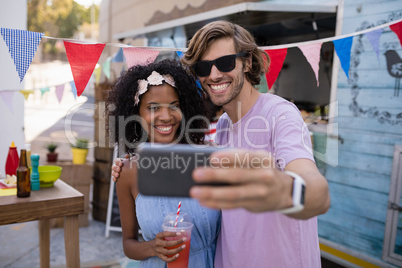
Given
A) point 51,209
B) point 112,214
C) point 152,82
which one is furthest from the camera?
point 112,214

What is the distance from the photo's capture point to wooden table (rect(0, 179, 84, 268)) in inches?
94.3

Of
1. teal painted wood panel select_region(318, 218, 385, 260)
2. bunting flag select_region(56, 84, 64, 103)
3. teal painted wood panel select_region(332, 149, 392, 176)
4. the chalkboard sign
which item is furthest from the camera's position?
the chalkboard sign

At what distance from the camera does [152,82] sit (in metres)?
1.89

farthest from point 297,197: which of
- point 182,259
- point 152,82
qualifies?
point 152,82

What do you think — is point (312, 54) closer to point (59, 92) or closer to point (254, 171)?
point (254, 171)

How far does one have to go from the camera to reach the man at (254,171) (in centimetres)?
70

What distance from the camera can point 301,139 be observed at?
51.8 inches

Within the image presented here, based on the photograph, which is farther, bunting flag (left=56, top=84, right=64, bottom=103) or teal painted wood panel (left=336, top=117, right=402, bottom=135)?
bunting flag (left=56, top=84, right=64, bottom=103)

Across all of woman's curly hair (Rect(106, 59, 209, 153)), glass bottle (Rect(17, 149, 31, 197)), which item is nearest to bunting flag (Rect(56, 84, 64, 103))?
glass bottle (Rect(17, 149, 31, 197))

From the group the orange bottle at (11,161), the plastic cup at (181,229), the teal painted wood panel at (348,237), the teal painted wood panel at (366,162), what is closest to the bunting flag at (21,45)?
the orange bottle at (11,161)

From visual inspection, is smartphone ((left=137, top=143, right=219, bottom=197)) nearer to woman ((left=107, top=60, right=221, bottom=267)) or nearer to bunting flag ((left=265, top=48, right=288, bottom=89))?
woman ((left=107, top=60, right=221, bottom=267))

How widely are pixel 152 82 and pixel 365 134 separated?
2675 millimetres

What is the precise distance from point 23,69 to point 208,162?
2.13 m

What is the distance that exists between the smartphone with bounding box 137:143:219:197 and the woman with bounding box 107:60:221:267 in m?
0.71
